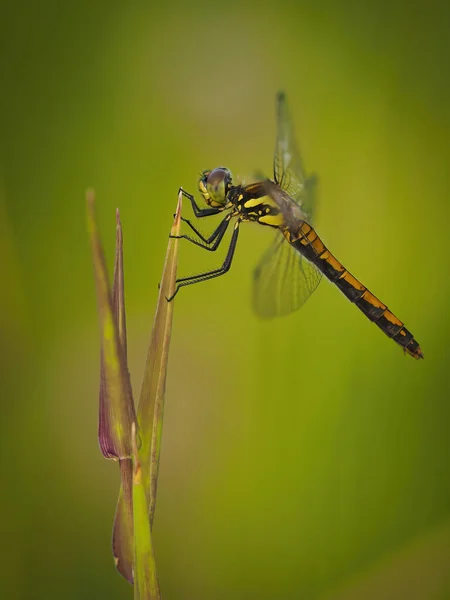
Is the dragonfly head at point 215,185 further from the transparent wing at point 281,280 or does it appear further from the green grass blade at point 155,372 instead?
the green grass blade at point 155,372

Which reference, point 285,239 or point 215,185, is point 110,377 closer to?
point 215,185

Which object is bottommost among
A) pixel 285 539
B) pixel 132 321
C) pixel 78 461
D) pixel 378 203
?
pixel 285 539

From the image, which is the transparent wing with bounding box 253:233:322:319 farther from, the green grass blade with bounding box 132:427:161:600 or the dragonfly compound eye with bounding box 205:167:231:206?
the green grass blade with bounding box 132:427:161:600

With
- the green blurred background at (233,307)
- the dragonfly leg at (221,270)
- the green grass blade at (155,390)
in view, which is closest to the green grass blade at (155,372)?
the green grass blade at (155,390)

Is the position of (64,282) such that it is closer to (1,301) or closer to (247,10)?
(1,301)

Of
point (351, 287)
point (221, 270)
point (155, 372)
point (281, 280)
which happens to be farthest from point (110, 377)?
point (351, 287)

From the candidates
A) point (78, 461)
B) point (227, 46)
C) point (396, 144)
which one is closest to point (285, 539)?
point (78, 461)
